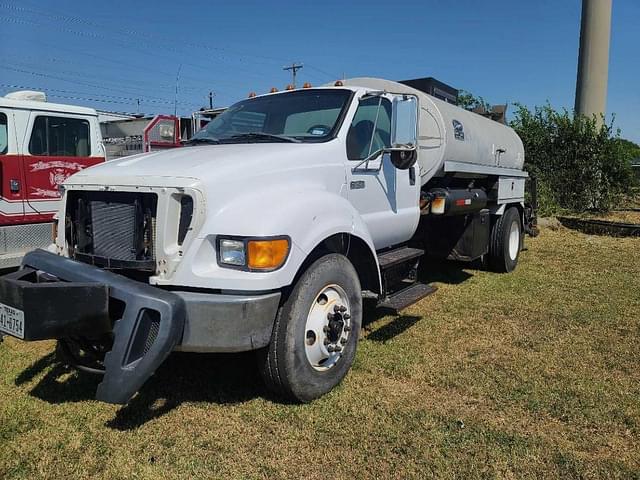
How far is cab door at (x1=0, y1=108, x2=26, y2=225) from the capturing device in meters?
7.08

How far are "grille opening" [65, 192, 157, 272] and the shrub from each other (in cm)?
1667

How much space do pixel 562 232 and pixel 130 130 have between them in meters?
10.2

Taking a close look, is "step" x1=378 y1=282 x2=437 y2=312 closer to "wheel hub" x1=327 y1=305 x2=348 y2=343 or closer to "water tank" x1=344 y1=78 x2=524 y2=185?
"wheel hub" x1=327 y1=305 x2=348 y2=343

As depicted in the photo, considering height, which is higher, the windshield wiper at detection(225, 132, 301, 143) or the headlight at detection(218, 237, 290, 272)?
the windshield wiper at detection(225, 132, 301, 143)

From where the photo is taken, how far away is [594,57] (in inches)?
920

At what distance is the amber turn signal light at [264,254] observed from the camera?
3.08 m

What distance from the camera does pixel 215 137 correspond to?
4695 mm

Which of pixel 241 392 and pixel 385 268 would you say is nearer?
pixel 241 392

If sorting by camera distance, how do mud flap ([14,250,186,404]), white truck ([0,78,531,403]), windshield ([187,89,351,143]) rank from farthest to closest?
windshield ([187,89,351,143]) < white truck ([0,78,531,403]) < mud flap ([14,250,186,404])

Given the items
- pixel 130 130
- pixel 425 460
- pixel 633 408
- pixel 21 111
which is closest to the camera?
pixel 425 460

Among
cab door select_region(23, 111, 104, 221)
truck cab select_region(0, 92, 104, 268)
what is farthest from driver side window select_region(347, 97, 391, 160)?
cab door select_region(23, 111, 104, 221)

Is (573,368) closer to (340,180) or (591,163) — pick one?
(340,180)

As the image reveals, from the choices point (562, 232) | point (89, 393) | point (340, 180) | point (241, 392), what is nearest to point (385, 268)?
point (340, 180)

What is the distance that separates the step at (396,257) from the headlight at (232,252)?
5.87 feet
